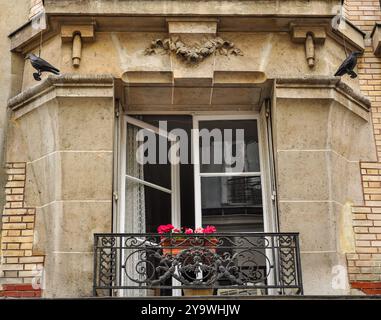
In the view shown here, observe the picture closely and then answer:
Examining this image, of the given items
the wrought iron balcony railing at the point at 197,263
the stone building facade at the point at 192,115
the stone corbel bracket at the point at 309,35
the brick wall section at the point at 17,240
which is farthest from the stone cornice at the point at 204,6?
the wrought iron balcony railing at the point at 197,263

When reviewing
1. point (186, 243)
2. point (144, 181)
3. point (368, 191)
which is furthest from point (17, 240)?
point (368, 191)

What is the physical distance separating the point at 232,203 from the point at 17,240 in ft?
7.37

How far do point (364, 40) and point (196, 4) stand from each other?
73.5 inches

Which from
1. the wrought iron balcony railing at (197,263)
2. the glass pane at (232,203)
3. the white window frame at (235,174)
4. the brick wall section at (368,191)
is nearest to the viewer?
the wrought iron balcony railing at (197,263)

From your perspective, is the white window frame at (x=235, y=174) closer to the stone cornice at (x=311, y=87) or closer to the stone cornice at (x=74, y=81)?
the stone cornice at (x=311, y=87)

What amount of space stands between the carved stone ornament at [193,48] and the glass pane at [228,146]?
82 centimetres

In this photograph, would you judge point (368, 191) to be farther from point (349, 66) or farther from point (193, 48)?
point (193, 48)

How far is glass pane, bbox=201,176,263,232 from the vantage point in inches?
309

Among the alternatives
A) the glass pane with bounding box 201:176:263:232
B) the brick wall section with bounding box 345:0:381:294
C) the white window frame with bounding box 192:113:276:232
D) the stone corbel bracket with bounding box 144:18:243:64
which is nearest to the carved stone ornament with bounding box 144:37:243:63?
the stone corbel bracket with bounding box 144:18:243:64

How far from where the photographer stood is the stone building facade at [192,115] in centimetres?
704

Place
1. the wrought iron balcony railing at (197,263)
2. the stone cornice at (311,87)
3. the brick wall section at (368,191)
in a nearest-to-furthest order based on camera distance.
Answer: the wrought iron balcony railing at (197,263)
the brick wall section at (368,191)
the stone cornice at (311,87)

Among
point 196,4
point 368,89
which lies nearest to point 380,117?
point 368,89

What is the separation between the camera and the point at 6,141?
298 inches

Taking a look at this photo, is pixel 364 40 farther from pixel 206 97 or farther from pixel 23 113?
pixel 23 113
